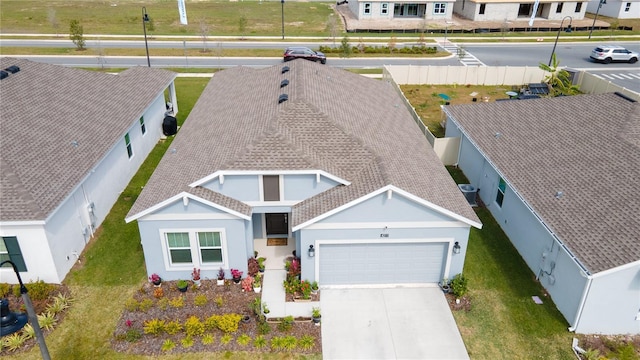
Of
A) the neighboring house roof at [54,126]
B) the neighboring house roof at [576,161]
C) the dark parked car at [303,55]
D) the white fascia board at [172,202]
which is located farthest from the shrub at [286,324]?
the dark parked car at [303,55]

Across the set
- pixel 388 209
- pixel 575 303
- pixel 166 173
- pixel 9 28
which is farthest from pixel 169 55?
pixel 575 303

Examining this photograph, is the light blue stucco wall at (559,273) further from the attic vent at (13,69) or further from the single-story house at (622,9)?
the single-story house at (622,9)

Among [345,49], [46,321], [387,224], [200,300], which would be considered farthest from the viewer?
[345,49]

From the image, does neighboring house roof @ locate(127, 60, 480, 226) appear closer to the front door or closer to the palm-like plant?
the front door

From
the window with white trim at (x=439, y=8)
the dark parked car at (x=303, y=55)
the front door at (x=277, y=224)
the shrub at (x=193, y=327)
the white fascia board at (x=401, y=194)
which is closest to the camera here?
the shrub at (x=193, y=327)

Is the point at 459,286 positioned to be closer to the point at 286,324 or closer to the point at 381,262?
the point at 381,262

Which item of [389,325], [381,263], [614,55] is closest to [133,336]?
[389,325]
